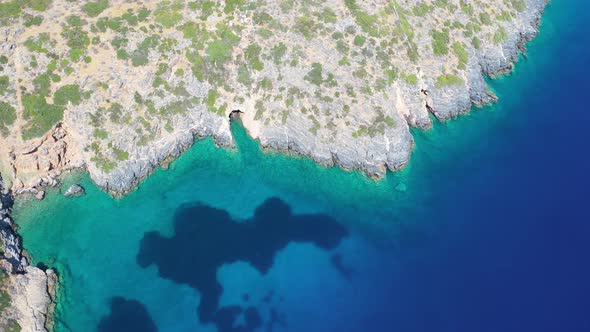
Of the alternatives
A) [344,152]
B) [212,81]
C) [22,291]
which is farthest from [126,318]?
[344,152]

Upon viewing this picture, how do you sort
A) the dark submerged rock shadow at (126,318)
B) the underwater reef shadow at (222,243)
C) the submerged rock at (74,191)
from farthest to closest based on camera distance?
1. the submerged rock at (74,191)
2. the underwater reef shadow at (222,243)
3. the dark submerged rock shadow at (126,318)

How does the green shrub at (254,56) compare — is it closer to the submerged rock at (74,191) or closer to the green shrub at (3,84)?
the submerged rock at (74,191)

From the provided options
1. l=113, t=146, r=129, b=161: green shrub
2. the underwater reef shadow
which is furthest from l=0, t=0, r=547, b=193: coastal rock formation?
the underwater reef shadow

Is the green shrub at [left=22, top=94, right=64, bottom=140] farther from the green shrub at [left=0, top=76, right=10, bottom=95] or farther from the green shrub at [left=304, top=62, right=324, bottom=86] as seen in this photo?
the green shrub at [left=304, top=62, right=324, bottom=86]

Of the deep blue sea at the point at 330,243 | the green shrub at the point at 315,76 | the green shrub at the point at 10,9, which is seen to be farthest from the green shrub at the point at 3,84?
the green shrub at the point at 315,76

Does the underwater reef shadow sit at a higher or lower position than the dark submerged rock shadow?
higher
